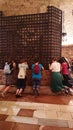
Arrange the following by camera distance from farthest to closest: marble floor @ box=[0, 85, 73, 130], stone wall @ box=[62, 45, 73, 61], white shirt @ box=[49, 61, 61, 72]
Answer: stone wall @ box=[62, 45, 73, 61] → white shirt @ box=[49, 61, 61, 72] → marble floor @ box=[0, 85, 73, 130]

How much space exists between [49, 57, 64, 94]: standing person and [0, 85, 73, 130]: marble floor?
0.26 m

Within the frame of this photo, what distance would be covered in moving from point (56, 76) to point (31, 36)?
5.98ft

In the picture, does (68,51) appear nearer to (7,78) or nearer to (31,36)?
(31,36)

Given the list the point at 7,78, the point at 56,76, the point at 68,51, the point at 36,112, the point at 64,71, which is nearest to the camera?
the point at 36,112

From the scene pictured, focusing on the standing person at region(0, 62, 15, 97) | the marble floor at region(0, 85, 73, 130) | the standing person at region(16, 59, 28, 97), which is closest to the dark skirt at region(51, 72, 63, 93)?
the marble floor at region(0, 85, 73, 130)

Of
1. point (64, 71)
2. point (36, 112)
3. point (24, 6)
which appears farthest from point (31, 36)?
point (36, 112)

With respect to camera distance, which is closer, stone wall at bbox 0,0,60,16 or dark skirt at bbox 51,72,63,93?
dark skirt at bbox 51,72,63,93

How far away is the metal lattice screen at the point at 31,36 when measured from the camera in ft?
20.4

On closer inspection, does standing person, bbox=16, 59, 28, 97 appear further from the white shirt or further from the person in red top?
the person in red top

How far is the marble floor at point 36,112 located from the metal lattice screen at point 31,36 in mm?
1565

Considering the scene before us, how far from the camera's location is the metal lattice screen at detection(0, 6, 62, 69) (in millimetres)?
6227

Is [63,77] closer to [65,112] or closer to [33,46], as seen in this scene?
[33,46]

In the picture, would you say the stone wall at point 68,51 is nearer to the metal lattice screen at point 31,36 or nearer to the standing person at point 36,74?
the metal lattice screen at point 31,36

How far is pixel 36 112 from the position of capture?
4.03 metres
